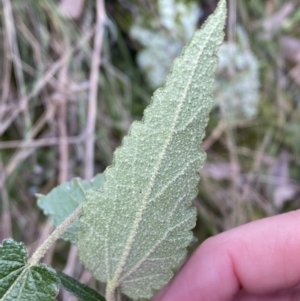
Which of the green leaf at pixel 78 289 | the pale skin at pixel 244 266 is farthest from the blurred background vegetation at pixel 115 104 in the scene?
the green leaf at pixel 78 289

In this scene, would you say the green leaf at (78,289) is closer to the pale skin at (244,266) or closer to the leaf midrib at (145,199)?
the leaf midrib at (145,199)

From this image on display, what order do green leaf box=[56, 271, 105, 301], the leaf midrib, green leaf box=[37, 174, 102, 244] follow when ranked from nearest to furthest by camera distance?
the leaf midrib → green leaf box=[56, 271, 105, 301] → green leaf box=[37, 174, 102, 244]

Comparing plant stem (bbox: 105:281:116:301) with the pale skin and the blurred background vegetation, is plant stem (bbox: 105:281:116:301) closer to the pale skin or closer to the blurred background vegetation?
the pale skin

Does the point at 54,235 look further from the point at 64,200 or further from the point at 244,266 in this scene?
the point at 244,266

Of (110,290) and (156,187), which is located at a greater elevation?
(156,187)

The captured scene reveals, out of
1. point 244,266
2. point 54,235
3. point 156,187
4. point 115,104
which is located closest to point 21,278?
point 54,235

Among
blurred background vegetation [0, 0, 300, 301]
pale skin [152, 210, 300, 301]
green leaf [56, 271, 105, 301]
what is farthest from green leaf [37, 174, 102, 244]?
blurred background vegetation [0, 0, 300, 301]
